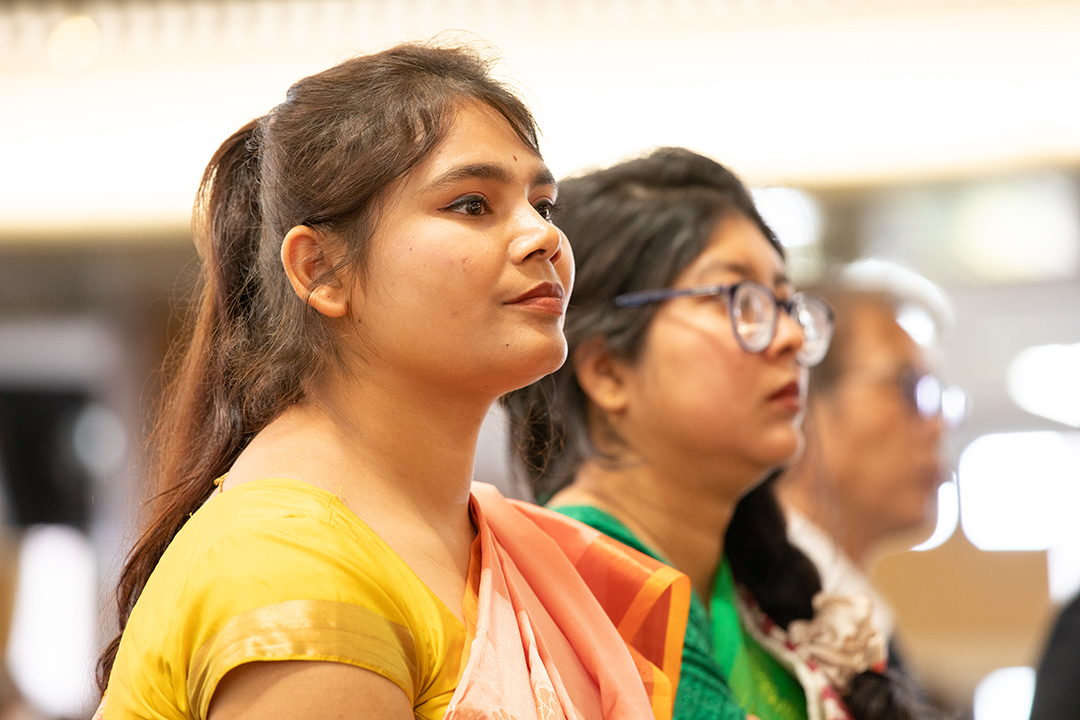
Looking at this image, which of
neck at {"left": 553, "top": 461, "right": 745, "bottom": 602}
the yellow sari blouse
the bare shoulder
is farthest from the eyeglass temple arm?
the bare shoulder

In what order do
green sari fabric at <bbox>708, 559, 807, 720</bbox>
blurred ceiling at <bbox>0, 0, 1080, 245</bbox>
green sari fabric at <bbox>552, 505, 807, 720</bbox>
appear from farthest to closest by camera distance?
blurred ceiling at <bbox>0, 0, 1080, 245</bbox> → green sari fabric at <bbox>708, 559, 807, 720</bbox> → green sari fabric at <bbox>552, 505, 807, 720</bbox>

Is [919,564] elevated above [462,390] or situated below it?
below

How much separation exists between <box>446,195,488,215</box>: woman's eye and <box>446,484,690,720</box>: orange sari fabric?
1.08 feet

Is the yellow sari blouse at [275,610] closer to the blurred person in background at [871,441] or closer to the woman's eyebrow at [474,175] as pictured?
the woman's eyebrow at [474,175]

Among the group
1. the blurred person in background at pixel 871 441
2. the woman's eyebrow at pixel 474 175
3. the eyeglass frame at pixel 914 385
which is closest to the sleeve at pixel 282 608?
the woman's eyebrow at pixel 474 175

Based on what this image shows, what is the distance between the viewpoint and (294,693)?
838 millimetres

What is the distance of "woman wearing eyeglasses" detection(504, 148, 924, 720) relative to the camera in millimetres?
1658

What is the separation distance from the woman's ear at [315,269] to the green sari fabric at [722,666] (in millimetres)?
647

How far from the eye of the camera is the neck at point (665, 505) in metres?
1.71

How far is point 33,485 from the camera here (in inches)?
209

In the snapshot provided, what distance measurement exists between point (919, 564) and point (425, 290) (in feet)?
15.3

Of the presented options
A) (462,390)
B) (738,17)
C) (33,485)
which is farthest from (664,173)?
(33,485)

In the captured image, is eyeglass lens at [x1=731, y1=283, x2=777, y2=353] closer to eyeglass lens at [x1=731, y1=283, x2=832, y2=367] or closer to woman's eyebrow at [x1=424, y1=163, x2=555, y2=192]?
eyeglass lens at [x1=731, y1=283, x2=832, y2=367]

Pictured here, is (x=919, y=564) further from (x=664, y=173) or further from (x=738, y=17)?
(x=664, y=173)
